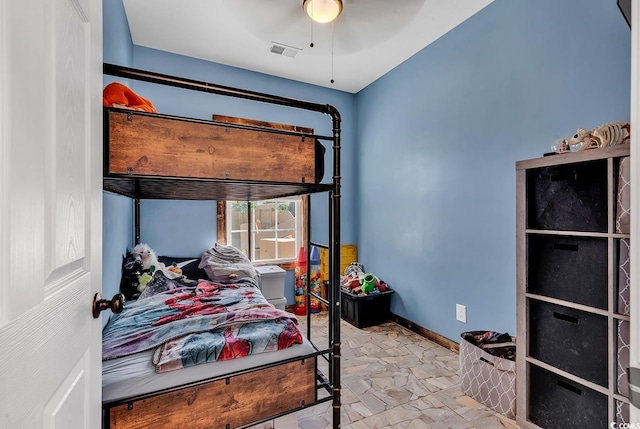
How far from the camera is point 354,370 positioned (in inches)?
92.7

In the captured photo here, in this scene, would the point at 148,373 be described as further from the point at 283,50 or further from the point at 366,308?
the point at 283,50

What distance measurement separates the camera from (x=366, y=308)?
3.23 metres

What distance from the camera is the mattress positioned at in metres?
1.07

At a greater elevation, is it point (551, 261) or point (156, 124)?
point (156, 124)

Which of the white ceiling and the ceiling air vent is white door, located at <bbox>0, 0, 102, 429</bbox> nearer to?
the white ceiling

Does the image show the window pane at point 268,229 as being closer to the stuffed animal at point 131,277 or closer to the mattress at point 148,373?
the stuffed animal at point 131,277

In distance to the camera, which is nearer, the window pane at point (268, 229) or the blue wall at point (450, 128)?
the blue wall at point (450, 128)

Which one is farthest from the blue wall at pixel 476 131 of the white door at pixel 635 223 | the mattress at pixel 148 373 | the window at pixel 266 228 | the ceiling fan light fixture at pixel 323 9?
the mattress at pixel 148 373

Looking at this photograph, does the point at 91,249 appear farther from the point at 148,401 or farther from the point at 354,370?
the point at 354,370

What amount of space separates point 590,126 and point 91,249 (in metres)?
2.40

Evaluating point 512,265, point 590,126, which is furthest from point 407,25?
point 512,265

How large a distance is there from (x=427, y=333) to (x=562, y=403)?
1.44m

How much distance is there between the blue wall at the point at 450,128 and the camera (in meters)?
1.87

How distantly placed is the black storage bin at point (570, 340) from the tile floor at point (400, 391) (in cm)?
52
